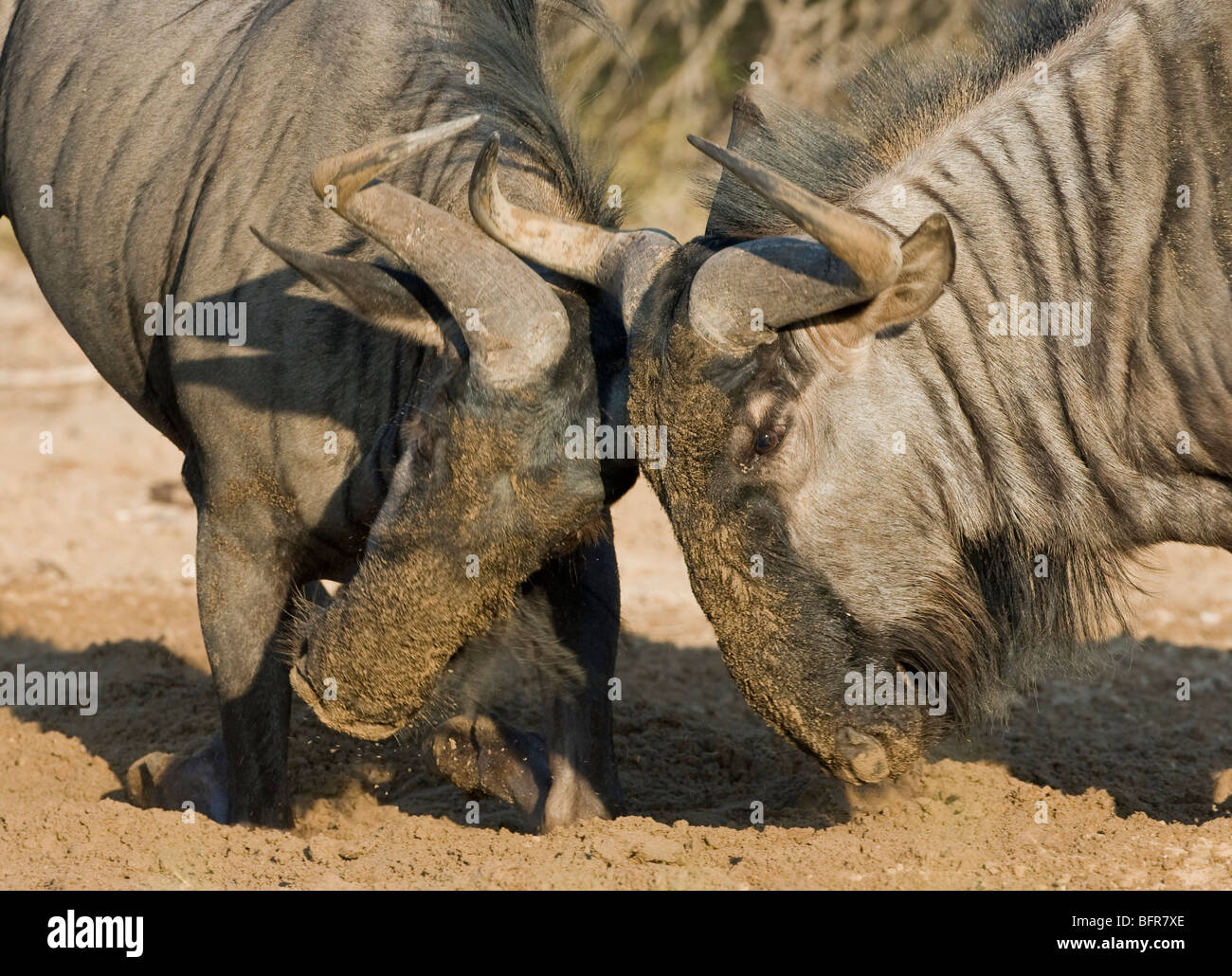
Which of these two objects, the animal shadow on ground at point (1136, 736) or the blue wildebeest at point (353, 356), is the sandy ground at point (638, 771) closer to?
the animal shadow on ground at point (1136, 736)

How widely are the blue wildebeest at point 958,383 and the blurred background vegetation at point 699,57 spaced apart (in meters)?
9.32

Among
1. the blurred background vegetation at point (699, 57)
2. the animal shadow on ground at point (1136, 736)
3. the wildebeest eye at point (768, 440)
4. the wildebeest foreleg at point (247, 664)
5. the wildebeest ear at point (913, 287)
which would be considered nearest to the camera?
the wildebeest ear at point (913, 287)

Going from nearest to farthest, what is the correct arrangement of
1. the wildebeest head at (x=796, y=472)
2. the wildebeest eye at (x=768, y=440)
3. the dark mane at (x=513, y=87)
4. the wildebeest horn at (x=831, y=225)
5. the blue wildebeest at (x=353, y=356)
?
1. the wildebeest horn at (x=831, y=225)
2. the wildebeest head at (x=796, y=472)
3. the wildebeest eye at (x=768, y=440)
4. the blue wildebeest at (x=353, y=356)
5. the dark mane at (x=513, y=87)

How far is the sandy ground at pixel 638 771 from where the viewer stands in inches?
166

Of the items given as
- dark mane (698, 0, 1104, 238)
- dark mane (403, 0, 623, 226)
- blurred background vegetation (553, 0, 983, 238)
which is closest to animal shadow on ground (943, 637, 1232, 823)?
dark mane (698, 0, 1104, 238)

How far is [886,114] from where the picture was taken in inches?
177

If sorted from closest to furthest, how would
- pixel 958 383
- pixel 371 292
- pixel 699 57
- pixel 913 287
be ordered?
pixel 913 287 < pixel 958 383 < pixel 371 292 < pixel 699 57

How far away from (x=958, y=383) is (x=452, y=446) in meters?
1.38

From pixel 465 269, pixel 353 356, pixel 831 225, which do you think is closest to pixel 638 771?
pixel 353 356

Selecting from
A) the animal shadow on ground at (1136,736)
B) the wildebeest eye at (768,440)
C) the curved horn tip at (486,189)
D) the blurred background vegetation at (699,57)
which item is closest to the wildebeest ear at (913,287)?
the wildebeest eye at (768,440)

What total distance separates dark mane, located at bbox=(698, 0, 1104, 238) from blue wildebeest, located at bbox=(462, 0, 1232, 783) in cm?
1

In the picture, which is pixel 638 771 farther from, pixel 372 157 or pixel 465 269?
pixel 372 157

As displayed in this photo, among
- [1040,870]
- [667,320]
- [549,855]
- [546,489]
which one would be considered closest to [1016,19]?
[667,320]

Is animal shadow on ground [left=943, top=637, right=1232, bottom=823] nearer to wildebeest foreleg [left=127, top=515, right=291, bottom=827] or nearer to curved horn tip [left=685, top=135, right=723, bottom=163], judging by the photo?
curved horn tip [left=685, top=135, right=723, bottom=163]
